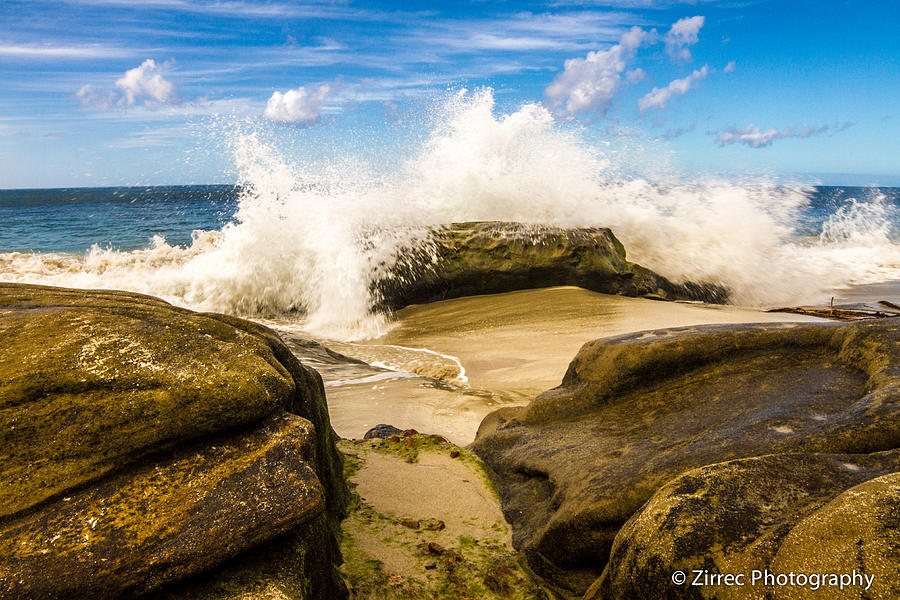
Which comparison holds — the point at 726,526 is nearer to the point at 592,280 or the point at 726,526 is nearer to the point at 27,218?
the point at 592,280

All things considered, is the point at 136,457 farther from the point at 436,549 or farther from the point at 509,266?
the point at 509,266

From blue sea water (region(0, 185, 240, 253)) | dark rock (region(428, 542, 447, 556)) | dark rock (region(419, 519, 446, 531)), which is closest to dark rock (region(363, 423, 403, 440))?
dark rock (region(419, 519, 446, 531))

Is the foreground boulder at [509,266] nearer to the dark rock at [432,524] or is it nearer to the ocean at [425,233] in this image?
the ocean at [425,233]

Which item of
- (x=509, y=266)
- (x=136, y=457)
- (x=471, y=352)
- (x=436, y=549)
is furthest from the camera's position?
(x=509, y=266)

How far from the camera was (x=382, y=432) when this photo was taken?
3.83 meters

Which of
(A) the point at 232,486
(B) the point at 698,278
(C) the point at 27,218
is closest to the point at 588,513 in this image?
(A) the point at 232,486

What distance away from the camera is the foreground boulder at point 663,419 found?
210cm

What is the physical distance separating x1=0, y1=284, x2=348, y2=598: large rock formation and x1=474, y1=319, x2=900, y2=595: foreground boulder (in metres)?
0.91

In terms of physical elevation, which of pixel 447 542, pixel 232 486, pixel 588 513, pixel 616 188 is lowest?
pixel 447 542

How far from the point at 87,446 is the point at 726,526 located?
5.49ft

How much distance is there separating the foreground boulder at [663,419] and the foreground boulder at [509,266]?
4.63 metres

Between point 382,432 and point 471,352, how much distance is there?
230 cm

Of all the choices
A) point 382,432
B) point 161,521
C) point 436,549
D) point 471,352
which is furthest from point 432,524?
point 471,352

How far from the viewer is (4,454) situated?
5.26ft
